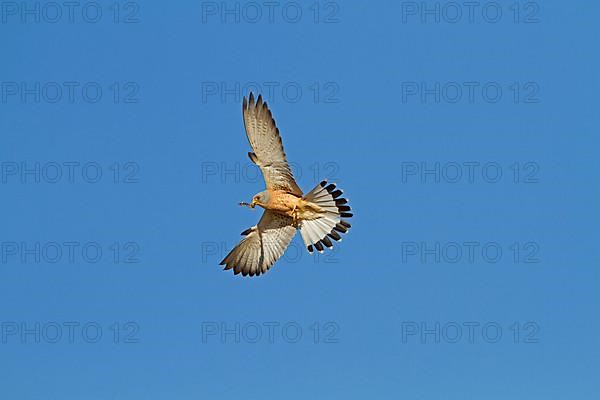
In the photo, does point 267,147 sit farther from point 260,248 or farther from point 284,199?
point 260,248

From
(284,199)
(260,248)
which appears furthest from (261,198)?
(260,248)

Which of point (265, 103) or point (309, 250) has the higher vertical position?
point (265, 103)

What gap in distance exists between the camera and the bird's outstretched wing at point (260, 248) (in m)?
18.0

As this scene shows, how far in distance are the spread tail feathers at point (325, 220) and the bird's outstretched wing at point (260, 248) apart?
2.97 ft

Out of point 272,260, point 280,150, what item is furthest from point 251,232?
point 280,150

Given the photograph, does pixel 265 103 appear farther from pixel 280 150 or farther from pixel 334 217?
pixel 334 217

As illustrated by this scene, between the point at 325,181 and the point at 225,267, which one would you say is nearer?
the point at 325,181

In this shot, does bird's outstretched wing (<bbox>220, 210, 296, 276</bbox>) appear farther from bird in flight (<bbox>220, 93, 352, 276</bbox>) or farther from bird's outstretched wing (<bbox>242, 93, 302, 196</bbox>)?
bird's outstretched wing (<bbox>242, 93, 302, 196</bbox>)

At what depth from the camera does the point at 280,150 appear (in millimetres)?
17172

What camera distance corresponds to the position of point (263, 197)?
56.3 ft

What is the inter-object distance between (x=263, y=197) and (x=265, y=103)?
5.55 feet

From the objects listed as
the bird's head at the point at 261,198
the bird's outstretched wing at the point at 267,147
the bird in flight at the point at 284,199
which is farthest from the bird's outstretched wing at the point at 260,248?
the bird's outstretched wing at the point at 267,147

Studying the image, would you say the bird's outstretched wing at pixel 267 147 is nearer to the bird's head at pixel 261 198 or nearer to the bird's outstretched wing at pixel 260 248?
the bird's head at pixel 261 198

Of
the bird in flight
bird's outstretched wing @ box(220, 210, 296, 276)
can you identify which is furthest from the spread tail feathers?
bird's outstretched wing @ box(220, 210, 296, 276)
